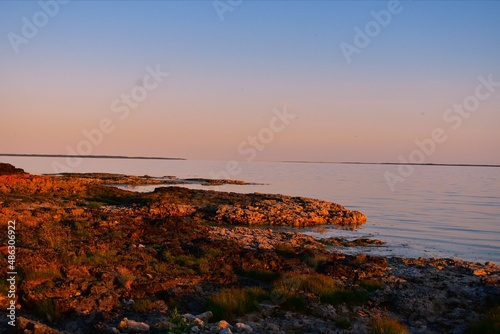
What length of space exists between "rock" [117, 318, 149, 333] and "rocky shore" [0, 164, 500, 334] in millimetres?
20

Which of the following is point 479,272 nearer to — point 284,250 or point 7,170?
point 284,250

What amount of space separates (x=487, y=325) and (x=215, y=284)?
7009 mm

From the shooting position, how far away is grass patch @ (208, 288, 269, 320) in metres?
11.3

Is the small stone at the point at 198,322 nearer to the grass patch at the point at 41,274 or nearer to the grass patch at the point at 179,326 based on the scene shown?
the grass patch at the point at 179,326

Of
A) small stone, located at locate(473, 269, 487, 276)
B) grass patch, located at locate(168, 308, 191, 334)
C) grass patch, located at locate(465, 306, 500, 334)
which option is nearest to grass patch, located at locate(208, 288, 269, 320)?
grass patch, located at locate(168, 308, 191, 334)

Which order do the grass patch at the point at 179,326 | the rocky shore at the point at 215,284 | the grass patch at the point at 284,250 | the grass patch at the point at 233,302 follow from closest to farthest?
the grass patch at the point at 179,326
the rocky shore at the point at 215,284
the grass patch at the point at 233,302
the grass patch at the point at 284,250

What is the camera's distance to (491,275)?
16297mm

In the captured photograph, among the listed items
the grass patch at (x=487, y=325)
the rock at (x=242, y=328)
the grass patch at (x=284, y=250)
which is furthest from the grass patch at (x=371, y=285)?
the rock at (x=242, y=328)

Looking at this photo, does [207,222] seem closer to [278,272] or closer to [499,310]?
[278,272]

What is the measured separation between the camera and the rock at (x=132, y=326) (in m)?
9.75

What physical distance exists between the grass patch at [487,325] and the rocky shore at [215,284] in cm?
3

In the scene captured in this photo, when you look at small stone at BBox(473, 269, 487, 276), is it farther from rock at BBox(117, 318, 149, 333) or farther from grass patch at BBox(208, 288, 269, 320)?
rock at BBox(117, 318, 149, 333)

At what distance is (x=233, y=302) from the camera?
11.6m

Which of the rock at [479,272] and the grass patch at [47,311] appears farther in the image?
the rock at [479,272]
